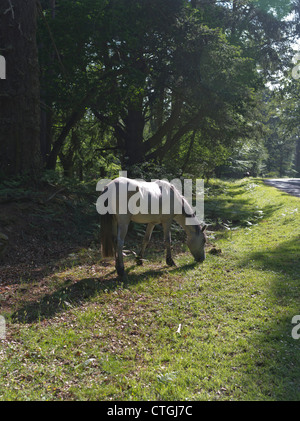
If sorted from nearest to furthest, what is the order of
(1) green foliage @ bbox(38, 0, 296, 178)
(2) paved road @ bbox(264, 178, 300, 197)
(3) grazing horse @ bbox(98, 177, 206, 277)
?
(3) grazing horse @ bbox(98, 177, 206, 277) → (1) green foliage @ bbox(38, 0, 296, 178) → (2) paved road @ bbox(264, 178, 300, 197)

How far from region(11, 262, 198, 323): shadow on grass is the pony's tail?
0.53m

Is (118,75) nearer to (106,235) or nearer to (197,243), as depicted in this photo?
(197,243)

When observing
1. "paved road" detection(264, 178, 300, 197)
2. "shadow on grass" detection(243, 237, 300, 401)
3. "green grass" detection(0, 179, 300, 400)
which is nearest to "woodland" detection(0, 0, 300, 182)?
"green grass" detection(0, 179, 300, 400)

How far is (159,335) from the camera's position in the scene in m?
4.89

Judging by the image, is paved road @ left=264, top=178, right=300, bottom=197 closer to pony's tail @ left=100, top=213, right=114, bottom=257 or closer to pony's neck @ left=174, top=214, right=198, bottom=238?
pony's neck @ left=174, top=214, right=198, bottom=238

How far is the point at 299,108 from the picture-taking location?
2850cm

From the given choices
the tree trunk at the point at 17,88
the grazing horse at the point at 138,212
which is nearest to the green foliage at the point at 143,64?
the tree trunk at the point at 17,88

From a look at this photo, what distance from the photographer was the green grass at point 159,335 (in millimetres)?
3713

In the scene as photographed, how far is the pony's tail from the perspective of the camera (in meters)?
7.08

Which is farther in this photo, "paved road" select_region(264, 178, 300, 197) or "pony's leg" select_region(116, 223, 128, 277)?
"paved road" select_region(264, 178, 300, 197)

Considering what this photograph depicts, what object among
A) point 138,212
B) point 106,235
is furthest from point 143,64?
point 106,235

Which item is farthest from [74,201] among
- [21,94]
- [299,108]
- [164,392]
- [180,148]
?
[299,108]

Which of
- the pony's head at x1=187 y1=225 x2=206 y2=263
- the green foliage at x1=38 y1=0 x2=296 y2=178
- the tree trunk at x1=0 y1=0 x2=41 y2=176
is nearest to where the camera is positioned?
the pony's head at x1=187 y1=225 x2=206 y2=263
